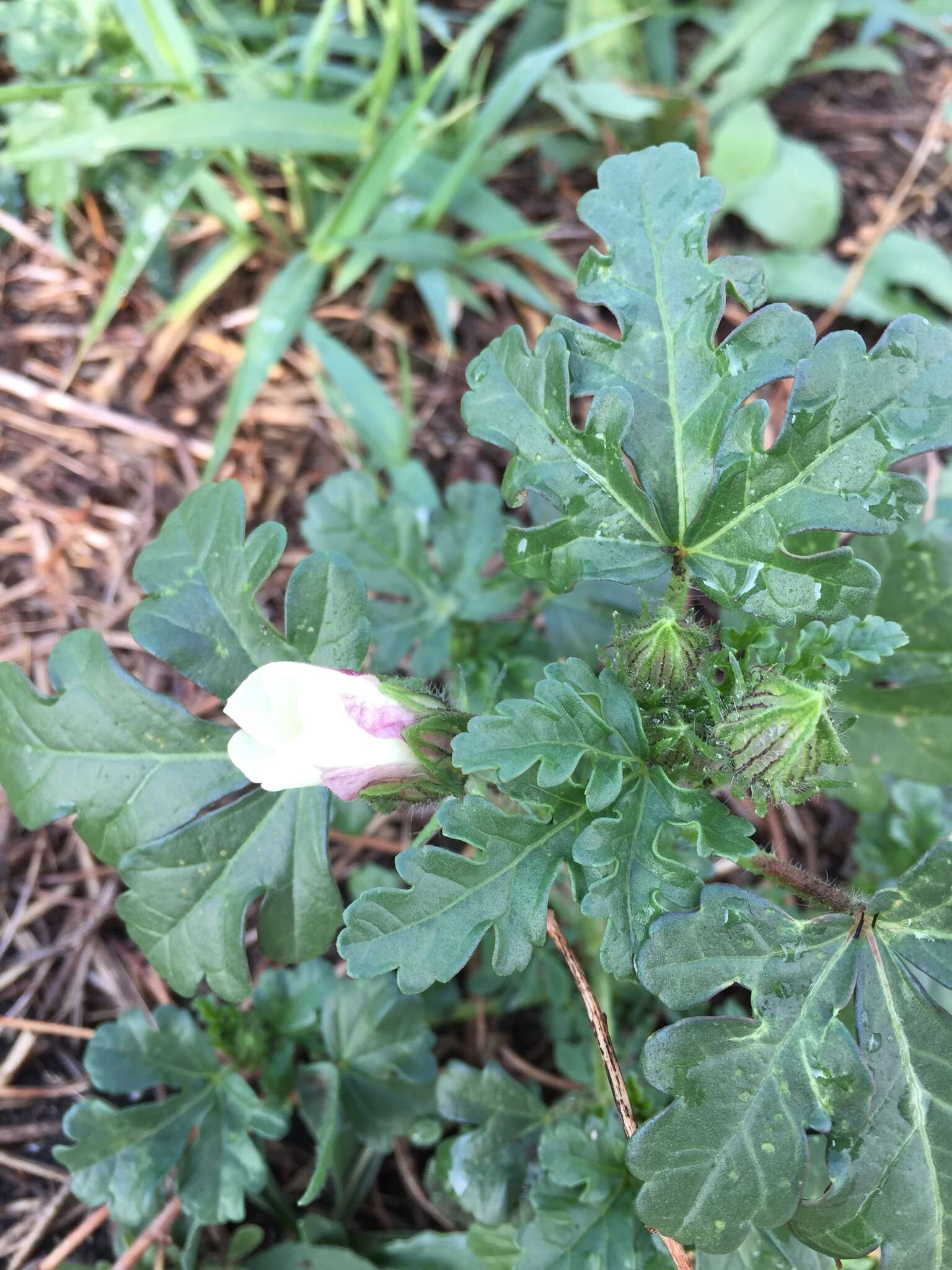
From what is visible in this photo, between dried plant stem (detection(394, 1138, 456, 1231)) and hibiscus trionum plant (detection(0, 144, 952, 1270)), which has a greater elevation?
hibiscus trionum plant (detection(0, 144, 952, 1270))

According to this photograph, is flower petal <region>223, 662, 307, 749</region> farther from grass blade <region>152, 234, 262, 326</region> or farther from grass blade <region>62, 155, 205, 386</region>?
grass blade <region>152, 234, 262, 326</region>

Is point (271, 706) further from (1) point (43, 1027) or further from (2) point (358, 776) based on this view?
(1) point (43, 1027)

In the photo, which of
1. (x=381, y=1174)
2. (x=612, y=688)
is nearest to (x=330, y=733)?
(x=612, y=688)

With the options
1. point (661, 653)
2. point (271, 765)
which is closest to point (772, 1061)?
point (661, 653)

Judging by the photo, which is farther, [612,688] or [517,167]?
[517,167]

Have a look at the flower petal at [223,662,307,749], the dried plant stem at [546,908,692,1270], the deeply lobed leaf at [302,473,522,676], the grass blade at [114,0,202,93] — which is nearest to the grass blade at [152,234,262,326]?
the grass blade at [114,0,202,93]

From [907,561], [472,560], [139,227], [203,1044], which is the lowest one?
[203,1044]

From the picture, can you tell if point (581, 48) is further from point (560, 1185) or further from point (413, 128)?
point (560, 1185)
